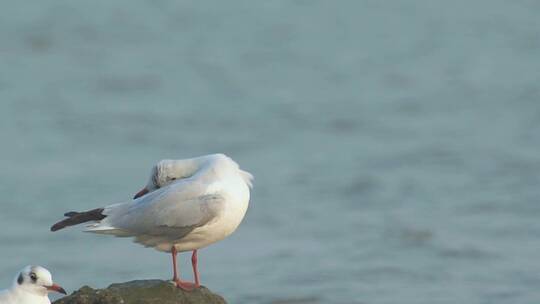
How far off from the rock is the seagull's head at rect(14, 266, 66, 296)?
11 centimetres

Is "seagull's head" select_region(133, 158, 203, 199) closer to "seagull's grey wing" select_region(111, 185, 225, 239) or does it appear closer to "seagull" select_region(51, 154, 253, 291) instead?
"seagull" select_region(51, 154, 253, 291)

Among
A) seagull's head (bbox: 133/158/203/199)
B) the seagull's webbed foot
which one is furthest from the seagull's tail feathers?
the seagull's webbed foot

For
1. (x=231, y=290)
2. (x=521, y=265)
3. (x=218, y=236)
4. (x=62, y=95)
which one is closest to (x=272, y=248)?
(x=231, y=290)

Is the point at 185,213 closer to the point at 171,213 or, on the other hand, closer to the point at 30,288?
the point at 171,213

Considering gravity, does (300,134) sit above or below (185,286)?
above

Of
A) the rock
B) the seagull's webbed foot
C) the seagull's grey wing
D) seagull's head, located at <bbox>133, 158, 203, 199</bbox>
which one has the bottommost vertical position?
the rock

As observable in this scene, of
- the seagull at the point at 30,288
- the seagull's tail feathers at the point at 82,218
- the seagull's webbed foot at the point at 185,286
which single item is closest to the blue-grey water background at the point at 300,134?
the seagull's tail feathers at the point at 82,218

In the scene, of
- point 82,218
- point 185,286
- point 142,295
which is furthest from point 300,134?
point 142,295

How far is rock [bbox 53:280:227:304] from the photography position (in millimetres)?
7582

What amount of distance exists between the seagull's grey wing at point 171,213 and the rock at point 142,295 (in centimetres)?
40

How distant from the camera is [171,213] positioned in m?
8.27

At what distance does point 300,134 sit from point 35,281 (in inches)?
369

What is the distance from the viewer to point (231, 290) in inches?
468

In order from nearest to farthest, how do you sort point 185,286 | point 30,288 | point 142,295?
point 30,288
point 142,295
point 185,286
